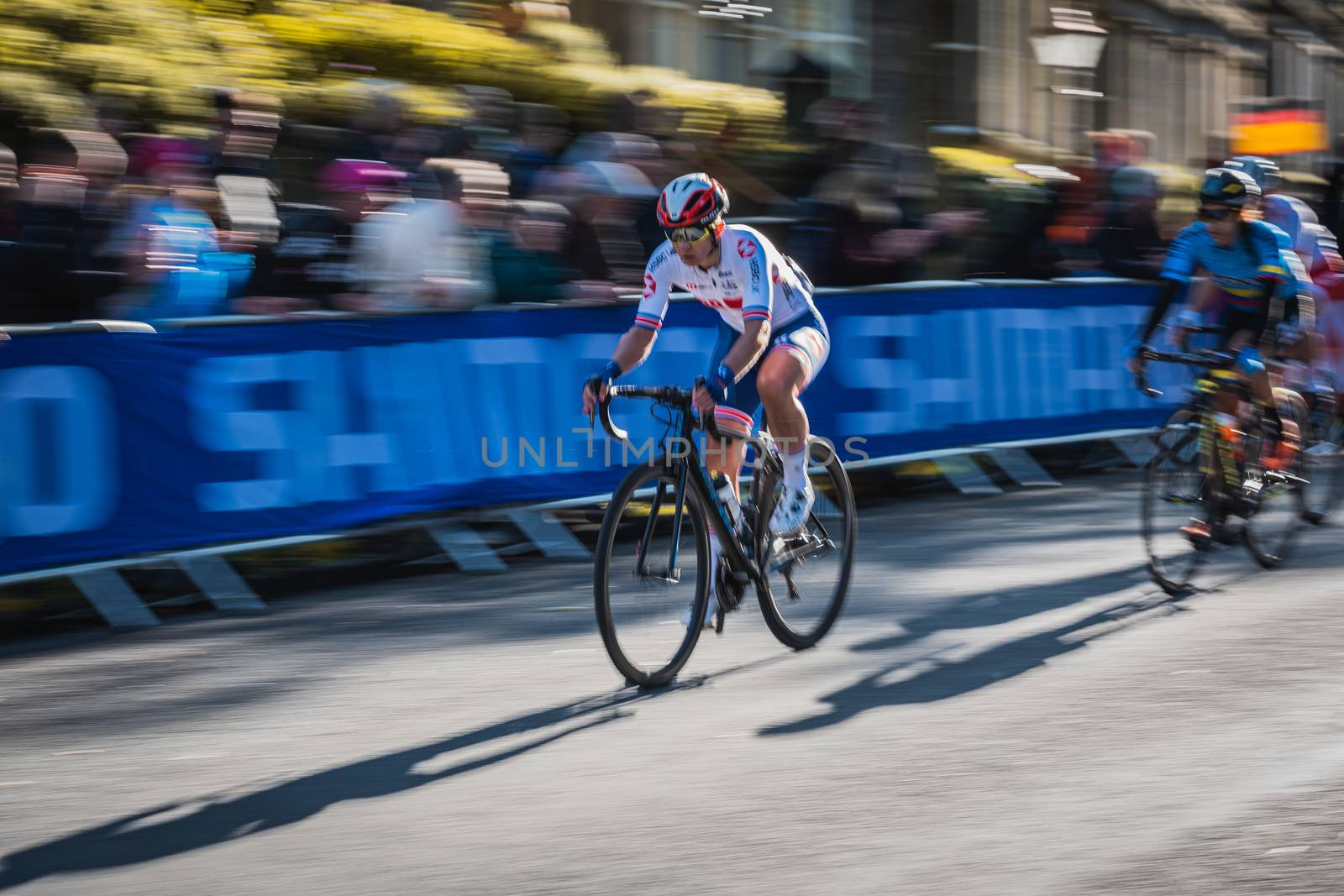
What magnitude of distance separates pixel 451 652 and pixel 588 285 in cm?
346

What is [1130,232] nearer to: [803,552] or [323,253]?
[323,253]

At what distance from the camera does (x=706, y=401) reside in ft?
22.1

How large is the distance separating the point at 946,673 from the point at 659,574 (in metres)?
1.24

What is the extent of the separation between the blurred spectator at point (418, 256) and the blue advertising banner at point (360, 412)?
21 cm

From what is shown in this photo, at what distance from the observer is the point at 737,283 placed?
283 inches

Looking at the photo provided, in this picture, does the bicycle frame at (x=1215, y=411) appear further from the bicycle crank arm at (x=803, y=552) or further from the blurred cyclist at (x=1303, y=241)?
the bicycle crank arm at (x=803, y=552)

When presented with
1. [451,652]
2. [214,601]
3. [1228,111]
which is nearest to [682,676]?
[451,652]

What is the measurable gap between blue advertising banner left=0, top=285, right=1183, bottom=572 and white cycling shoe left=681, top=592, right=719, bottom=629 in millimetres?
2765

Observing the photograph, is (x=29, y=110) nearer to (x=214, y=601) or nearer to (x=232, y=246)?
(x=232, y=246)

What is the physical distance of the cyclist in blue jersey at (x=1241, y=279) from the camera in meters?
8.79

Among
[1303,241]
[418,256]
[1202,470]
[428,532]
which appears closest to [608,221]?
[418,256]

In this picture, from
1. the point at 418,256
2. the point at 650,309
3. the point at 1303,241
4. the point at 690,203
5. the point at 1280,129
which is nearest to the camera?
the point at 690,203

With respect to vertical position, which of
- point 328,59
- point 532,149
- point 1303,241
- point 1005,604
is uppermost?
point 328,59

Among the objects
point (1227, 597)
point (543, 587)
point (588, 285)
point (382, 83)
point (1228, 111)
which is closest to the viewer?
point (1227, 597)
